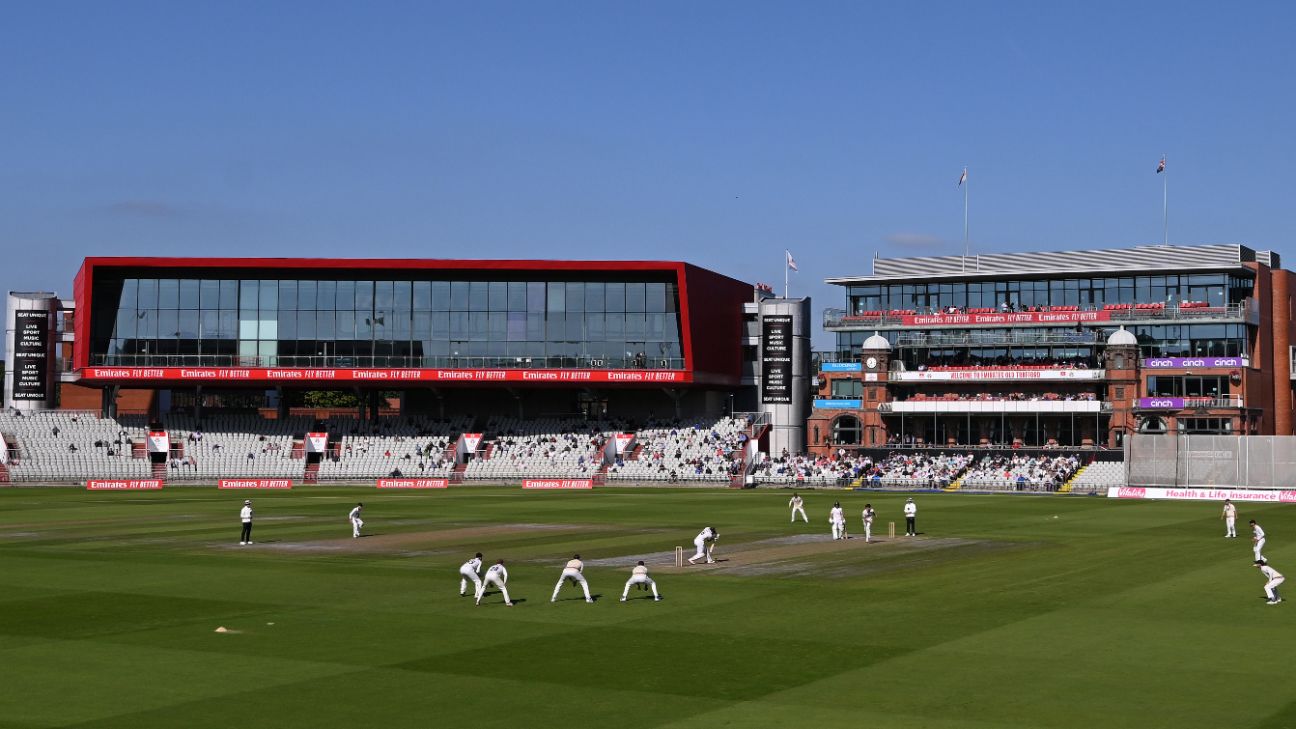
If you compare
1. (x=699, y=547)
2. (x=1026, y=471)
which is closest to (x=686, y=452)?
(x=1026, y=471)

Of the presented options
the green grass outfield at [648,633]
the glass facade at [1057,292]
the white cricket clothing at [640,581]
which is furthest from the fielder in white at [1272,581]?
the glass facade at [1057,292]

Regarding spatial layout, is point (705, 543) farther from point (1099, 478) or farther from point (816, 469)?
point (1099, 478)

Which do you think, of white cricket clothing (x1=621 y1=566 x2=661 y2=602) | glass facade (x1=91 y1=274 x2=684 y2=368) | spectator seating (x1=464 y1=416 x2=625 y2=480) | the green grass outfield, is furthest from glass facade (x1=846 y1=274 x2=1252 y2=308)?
white cricket clothing (x1=621 y1=566 x2=661 y2=602)

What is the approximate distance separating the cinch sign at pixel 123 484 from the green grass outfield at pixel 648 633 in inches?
1674

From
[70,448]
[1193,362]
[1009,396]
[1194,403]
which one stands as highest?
[1193,362]

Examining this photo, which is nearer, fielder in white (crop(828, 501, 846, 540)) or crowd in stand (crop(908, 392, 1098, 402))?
fielder in white (crop(828, 501, 846, 540))

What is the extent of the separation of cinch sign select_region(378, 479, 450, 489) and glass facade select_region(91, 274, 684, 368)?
12261mm

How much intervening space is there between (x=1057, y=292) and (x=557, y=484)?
47401mm

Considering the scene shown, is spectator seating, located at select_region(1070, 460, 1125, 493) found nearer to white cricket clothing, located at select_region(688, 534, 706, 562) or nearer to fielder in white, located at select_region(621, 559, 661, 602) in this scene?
white cricket clothing, located at select_region(688, 534, 706, 562)

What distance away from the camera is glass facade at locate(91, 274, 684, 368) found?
109625 mm

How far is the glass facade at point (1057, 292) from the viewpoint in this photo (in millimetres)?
113000

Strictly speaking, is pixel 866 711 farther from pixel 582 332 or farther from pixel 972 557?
pixel 582 332

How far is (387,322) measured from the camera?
11075 centimetres

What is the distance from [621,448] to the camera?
110438 mm
